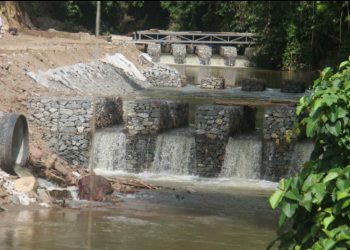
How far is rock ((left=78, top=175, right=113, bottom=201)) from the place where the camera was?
633 inches

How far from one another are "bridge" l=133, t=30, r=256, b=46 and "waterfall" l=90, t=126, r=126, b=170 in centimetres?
2880

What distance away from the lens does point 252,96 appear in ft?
99.5

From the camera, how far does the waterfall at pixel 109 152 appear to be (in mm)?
20016

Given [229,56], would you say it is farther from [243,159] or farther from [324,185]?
[324,185]

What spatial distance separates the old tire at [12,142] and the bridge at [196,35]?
31332 mm

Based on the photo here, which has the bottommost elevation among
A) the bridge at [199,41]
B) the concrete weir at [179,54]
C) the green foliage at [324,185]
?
the green foliage at [324,185]

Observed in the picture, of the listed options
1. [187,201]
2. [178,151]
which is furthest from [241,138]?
[187,201]

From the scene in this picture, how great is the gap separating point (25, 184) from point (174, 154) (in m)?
4.85

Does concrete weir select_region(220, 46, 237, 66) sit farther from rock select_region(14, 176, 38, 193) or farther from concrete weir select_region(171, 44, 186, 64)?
rock select_region(14, 176, 38, 193)

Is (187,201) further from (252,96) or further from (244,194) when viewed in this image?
(252,96)

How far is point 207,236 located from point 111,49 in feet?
77.8

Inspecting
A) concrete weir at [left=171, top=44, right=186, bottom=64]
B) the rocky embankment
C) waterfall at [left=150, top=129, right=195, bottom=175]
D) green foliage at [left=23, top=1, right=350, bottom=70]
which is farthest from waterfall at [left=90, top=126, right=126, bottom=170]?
concrete weir at [left=171, top=44, right=186, bottom=64]

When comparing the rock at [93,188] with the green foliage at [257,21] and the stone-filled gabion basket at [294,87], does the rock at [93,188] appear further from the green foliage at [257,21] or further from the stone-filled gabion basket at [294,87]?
the green foliage at [257,21]

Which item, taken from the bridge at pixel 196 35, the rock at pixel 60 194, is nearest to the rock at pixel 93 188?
the rock at pixel 60 194
